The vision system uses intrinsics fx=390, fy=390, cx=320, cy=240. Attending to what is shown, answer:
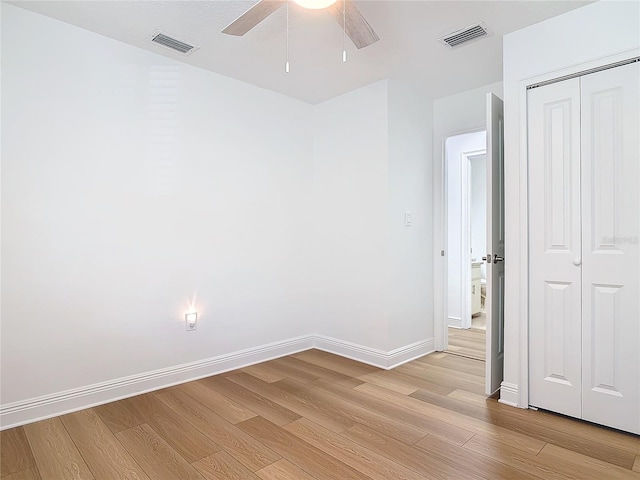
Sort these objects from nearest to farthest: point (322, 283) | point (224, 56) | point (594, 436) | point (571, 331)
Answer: point (594, 436)
point (571, 331)
point (224, 56)
point (322, 283)

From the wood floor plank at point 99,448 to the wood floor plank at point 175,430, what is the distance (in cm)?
22

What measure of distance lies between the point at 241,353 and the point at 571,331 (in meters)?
2.50

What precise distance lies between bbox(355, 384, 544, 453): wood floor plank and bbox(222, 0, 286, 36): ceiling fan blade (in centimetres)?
246

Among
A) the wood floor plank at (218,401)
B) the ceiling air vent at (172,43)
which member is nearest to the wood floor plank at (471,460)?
the wood floor plank at (218,401)

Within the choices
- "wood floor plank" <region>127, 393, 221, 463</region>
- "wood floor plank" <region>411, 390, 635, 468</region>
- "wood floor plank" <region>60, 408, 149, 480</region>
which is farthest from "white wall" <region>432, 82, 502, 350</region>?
"wood floor plank" <region>60, 408, 149, 480</region>

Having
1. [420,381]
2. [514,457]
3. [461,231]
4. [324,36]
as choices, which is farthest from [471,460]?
[461,231]

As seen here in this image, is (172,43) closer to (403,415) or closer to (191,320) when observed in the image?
(191,320)

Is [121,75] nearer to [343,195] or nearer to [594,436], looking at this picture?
[343,195]

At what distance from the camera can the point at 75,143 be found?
2.56m

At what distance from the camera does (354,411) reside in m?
2.52

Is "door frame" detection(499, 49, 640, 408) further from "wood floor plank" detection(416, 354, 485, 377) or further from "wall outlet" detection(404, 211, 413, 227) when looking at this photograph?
"wall outlet" detection(404, 211, 413, 227)

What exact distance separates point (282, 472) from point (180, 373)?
58.2 inches

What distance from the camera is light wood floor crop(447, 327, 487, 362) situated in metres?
3.81

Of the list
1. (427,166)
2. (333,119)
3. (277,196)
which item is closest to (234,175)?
(277,196)
